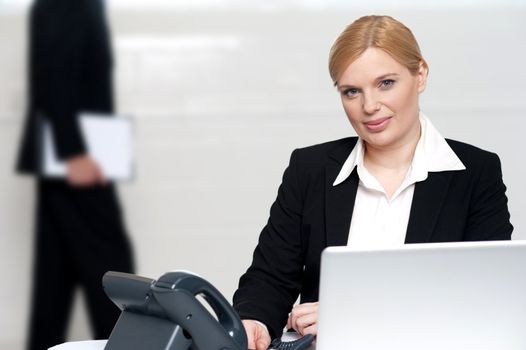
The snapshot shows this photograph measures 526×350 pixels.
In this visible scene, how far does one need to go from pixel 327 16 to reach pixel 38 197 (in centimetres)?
154

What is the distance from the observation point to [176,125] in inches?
179

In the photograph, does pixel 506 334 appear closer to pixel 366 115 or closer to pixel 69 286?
pixel 366 115

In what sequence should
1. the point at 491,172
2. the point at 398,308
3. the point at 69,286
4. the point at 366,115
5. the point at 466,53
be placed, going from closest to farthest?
the point at 398,308, the point at 366,115, the point at 491,172, the point at 69,286, the point at 466,53

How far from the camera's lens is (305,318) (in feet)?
6.57

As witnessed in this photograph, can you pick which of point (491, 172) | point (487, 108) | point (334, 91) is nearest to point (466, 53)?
point (487, 108)

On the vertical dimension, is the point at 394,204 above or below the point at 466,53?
below

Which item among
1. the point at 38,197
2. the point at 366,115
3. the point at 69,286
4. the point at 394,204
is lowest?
the point at 69,286

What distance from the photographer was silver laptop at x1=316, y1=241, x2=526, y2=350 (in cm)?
149

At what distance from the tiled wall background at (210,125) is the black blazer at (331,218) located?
221cm

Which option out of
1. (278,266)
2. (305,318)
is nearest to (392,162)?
(278,266)

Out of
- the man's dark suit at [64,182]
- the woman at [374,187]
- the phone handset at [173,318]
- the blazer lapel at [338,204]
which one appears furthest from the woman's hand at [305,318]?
the man's dark suit at [64,182]

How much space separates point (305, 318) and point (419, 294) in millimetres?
524

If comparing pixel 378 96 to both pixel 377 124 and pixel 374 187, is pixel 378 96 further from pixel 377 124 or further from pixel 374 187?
pixel 374 187

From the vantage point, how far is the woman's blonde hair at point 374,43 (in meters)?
2.14
